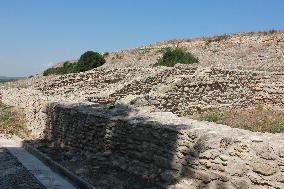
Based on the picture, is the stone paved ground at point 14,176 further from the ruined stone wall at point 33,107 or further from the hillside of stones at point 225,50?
the hillside of stones at point 225,50

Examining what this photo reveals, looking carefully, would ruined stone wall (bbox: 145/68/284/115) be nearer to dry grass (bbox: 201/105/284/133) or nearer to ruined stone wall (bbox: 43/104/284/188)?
dry grass (bbox: 201/105/284/133)

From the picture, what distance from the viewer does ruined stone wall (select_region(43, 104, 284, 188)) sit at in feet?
22.0

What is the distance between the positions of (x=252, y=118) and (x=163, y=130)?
792 cm

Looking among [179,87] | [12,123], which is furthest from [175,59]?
[12,123]

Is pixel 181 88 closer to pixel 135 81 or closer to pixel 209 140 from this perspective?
pixel 135 81

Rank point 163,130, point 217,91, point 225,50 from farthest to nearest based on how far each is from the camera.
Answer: point 225,50
point 217,91
point 163,130

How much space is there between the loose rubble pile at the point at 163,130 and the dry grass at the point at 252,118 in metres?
0.70

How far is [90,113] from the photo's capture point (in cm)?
1168

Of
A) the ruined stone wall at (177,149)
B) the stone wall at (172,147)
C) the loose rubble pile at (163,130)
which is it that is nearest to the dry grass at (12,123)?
the loose rubble pile at (163,130)

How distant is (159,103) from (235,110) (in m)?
3.71

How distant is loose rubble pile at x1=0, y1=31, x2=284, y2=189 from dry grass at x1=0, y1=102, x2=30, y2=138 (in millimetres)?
380

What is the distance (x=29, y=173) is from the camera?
35.1 feet

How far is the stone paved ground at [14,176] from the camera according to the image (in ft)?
31.2

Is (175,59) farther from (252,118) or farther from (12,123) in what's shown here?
(252,118)
